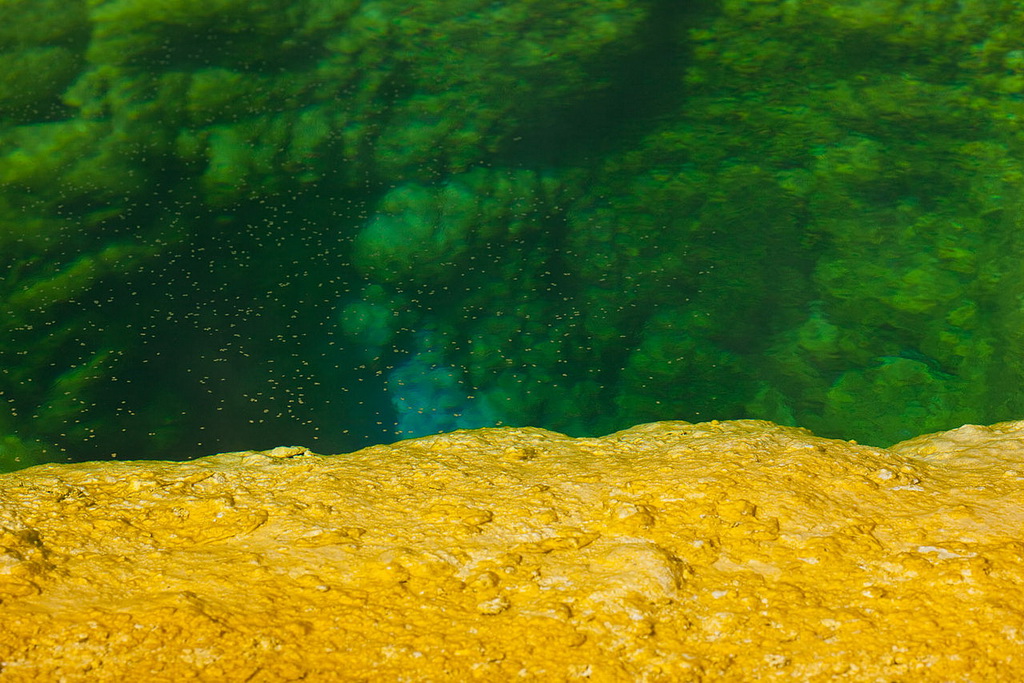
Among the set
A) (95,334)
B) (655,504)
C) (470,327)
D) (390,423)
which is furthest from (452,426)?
(655,504)

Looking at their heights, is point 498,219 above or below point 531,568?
below

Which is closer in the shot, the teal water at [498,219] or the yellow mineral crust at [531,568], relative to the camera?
the yellow mineral crust at [531,568]

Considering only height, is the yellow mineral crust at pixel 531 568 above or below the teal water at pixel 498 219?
above

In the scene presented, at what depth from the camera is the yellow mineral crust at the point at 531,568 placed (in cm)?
145

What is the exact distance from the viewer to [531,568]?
1714 mm

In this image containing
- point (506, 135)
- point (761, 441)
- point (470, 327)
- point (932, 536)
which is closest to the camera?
point (932, 536)

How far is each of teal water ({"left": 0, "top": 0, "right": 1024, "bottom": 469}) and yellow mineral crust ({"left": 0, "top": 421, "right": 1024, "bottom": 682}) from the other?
1.50 m

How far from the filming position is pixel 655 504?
1.92 meters

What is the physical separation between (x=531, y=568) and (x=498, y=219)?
9.90 feet

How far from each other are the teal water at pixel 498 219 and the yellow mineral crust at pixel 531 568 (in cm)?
150

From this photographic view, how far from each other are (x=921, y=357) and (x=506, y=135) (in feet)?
8.49

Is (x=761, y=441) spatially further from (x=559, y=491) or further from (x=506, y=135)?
(x=506, y=135)

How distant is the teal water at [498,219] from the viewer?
3727mm

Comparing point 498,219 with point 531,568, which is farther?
point 498,219
